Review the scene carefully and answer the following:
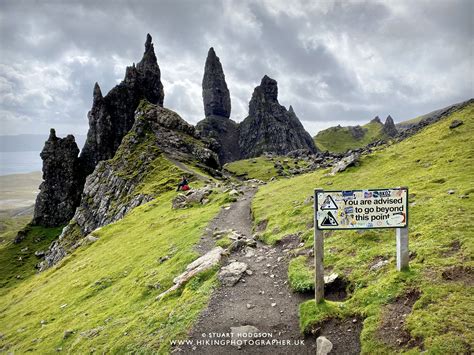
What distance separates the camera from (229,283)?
1831 centimetres

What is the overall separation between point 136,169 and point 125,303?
88070 millimetres

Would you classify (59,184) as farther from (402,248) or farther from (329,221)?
(402,248)

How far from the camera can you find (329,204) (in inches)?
555

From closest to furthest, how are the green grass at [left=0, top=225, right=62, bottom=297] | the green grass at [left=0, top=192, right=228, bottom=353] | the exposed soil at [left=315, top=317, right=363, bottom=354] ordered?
the exposed soil at [left=315, top=317, right=363, bottom=354] → the green grass at [left=0, top=192, right=228, bottom=353] → the green grass at [left=0, top=225, right=62, bottom=297]

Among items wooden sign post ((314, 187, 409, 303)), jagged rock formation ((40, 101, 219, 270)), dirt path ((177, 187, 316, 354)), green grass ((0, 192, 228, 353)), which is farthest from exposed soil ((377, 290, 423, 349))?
jagged rock formation ((40, 101, 219, 270))

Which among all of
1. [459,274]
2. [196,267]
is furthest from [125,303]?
[459,274]

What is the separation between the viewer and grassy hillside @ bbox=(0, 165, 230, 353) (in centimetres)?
1591

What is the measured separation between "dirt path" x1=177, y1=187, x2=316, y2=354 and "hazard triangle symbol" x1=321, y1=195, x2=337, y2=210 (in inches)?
197

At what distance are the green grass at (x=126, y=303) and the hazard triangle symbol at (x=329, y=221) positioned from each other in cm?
747

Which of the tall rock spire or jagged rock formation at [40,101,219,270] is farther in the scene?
the tall rock spire

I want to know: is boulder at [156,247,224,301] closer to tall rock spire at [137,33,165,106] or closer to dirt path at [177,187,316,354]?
dirt path at [177,187,316,354]

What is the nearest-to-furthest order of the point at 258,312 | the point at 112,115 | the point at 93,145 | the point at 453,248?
the point at 258,312 < the point at 453,248 < the point at 112,115 < the point at 93,145

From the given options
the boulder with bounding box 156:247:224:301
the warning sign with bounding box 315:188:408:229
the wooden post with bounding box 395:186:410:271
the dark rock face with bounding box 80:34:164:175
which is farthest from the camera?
the dark rock face with bounding box 80:34:164:175

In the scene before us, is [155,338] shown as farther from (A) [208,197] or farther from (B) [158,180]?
(B) [158,180]
